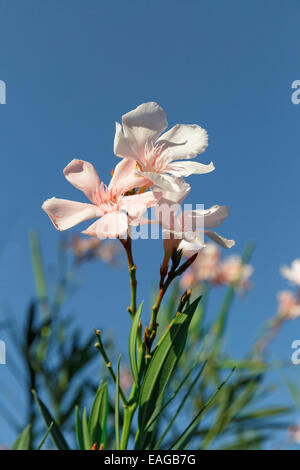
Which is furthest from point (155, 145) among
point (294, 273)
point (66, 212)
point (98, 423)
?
point (294, 273)

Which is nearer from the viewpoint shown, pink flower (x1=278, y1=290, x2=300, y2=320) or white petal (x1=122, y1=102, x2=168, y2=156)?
white petal (x1=122, y1=102, x2=168, y2=156)

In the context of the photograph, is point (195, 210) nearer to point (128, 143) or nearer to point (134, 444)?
point (128, 143)

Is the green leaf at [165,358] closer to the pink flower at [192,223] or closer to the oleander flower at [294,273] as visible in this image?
the pink flower at [192,223]

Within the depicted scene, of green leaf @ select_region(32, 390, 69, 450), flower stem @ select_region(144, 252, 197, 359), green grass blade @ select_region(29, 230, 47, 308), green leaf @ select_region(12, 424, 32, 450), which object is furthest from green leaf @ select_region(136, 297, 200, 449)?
green grass blade @ select_region(29, 230, 47, 308)

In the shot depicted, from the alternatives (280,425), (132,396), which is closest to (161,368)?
(132,396)

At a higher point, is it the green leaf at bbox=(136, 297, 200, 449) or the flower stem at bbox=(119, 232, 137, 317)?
the flower stem at bbox=(119, 232, 137, 317)

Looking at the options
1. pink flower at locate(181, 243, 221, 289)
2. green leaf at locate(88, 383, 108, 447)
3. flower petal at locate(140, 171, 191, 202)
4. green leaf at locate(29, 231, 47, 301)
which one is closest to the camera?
flower petal at locate(140, 171, 191, 202)

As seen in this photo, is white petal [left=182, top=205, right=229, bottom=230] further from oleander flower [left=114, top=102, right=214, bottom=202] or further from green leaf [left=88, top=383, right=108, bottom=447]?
green leaf [left=88, top=383, right=108, bottom=447]
